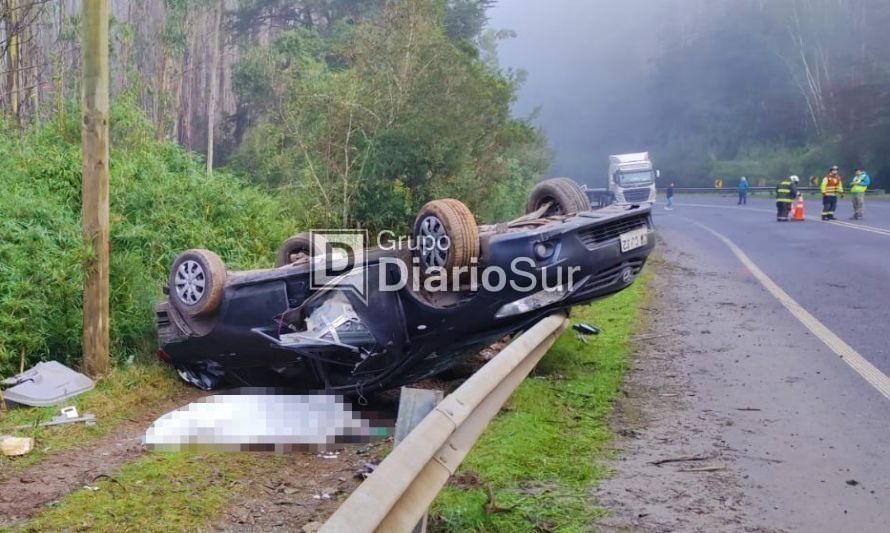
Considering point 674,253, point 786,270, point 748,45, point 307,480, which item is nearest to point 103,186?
point 307,480

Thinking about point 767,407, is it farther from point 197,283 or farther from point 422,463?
point 197,283

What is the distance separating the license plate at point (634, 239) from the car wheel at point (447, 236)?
125 centimetres

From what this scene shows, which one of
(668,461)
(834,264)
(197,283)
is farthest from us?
(834,264)

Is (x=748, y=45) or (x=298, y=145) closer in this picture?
(x=298, y=145)

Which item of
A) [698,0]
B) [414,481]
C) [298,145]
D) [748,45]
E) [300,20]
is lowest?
[414,481]

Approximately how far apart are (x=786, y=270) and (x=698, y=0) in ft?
215

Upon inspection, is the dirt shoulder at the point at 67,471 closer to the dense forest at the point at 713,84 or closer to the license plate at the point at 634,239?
the license plate at the point at 634,239

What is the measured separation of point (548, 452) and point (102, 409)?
328 cm

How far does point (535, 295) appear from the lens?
5.49m

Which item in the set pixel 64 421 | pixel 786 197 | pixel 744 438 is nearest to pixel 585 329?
pixel 744 438

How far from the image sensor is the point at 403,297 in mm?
5355

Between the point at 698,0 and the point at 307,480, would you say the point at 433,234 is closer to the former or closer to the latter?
the point at 307,480

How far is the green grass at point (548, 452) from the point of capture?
337cm

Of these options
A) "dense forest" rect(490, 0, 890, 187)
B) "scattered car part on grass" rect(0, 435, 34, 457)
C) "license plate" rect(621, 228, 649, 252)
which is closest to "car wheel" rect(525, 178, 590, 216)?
"license plate" rect(621, 228, 649, 252)
